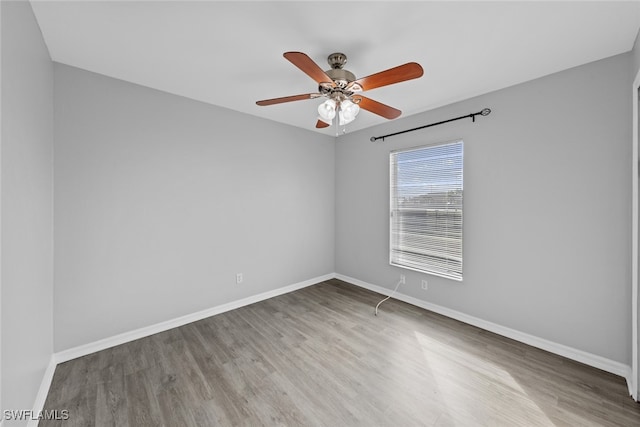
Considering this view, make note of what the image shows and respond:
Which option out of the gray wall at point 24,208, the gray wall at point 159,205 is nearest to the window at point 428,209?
the gray wall at point 159,205

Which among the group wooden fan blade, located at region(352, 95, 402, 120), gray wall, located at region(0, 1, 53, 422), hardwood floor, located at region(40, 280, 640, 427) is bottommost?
hardwood floor, located at region(40, 280, 640, 427)

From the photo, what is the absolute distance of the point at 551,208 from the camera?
227 centimetres

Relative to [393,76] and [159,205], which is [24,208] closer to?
[159,205]

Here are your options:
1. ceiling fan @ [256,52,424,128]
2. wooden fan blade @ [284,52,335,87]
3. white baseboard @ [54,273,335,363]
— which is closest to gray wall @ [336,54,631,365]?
ceiling fan @ [256,52,424,128]

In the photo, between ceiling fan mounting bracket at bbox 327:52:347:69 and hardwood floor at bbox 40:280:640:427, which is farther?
ceiling fan mounting bracket at bbox 327:52:347:69

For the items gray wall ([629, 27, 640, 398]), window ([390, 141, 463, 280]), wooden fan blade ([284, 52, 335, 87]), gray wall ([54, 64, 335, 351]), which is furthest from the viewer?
window ([390, 141, 463, 280])

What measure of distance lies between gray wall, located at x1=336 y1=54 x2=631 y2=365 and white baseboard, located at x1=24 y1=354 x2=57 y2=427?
3.57m

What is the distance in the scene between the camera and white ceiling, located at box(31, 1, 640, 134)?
5.07 ft

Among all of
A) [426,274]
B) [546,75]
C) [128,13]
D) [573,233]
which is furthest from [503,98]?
[128,13]

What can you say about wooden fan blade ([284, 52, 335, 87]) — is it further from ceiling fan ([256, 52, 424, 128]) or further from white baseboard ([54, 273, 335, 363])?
white baseboard ([54, 273, 335, 363])

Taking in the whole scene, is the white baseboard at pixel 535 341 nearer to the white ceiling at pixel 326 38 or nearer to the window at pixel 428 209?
the window at pixel 428 209

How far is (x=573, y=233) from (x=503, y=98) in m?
1.45

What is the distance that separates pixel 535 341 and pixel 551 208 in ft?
4.20

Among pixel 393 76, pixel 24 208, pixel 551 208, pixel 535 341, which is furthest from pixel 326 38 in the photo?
pixel 535 341
